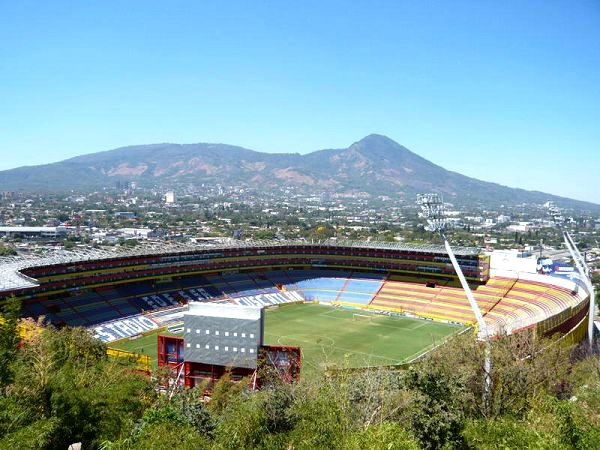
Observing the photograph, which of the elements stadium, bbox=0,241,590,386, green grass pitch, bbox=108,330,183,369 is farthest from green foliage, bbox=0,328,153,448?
green grass pitch, bbox=108,330,183,369

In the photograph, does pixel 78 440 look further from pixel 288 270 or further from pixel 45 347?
pixel 288 270

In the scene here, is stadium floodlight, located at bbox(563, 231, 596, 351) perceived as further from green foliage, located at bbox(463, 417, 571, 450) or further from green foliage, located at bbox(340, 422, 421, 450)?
A: green foliage, located at bbox(340, 422, 421, 450)

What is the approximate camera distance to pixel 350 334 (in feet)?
187

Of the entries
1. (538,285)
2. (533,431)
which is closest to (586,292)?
(538,285)

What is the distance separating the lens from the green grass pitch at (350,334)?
48.7m

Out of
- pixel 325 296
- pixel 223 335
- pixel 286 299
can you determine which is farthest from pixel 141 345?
pixel 325 296

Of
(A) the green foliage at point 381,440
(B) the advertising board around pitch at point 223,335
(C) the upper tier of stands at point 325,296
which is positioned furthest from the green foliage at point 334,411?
(C) the upper tier of stands at point 325,296

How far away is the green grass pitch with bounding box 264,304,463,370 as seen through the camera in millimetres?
48719

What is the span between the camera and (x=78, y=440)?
61.8 feet

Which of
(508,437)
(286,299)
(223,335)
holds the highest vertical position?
(508,437)

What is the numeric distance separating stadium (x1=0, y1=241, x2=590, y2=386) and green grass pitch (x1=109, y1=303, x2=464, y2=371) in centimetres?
18

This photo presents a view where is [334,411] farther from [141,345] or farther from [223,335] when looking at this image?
[141,345]

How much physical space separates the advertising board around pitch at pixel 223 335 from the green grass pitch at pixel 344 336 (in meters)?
7.80

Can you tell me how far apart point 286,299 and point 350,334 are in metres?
16.9
